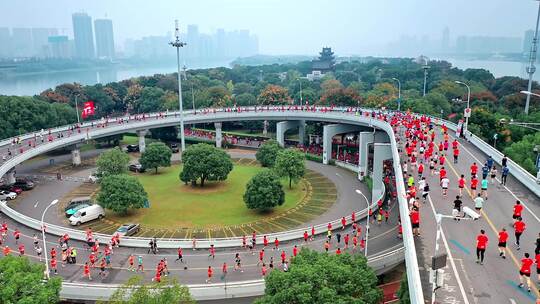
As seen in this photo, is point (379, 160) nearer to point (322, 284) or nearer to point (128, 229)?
point (128, 229)

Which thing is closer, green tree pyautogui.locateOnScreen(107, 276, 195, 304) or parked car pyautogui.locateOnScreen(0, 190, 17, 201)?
green tree pyautogui.locateOnScreen(107, 276, 195, 304)

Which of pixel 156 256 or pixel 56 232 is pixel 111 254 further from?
pixel 56 232

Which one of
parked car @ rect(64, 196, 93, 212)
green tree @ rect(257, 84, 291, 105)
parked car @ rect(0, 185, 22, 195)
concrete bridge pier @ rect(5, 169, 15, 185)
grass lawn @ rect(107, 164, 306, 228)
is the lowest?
grass lawn @ rect(107, 164, 306, 228)

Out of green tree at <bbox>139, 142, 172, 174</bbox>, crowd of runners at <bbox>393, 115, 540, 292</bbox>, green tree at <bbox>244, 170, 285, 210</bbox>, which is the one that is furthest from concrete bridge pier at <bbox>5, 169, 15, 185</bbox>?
crowd of runners at <bbox>393, 115, 540, 292</bbox>

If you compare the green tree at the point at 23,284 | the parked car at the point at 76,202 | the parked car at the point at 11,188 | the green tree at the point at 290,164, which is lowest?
the parked car at the point at 76,202

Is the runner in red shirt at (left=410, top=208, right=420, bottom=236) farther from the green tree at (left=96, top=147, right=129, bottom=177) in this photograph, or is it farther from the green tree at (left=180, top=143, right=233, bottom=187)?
the green tree at (left=96, top=147, right=129, bottom=177)

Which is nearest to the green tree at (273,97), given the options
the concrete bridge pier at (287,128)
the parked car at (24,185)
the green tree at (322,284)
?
the concrete bridge pier at (287,128)

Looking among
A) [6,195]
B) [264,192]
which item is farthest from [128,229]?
[6,195]

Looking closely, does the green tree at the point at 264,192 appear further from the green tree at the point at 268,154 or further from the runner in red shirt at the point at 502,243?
the runner in red shirt at the point at 502,243
